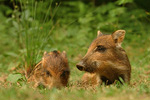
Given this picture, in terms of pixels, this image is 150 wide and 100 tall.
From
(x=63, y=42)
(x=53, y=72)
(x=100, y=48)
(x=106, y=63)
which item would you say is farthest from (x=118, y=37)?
(x=63, y=42)

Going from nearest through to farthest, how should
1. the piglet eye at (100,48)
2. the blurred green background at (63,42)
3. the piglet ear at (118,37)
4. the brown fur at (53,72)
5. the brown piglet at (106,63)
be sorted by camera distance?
the blurred green background at (63,42), the brown fur at (53,72), the brown piglet at (106,63), the piglet eye at (100,48), the piglet ear at (118,37)

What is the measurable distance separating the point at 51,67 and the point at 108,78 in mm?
1174

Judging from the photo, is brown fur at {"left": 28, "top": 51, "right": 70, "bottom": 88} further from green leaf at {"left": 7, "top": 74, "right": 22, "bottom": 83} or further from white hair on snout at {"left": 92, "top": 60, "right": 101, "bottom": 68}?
white hair on snout at {"left": 92, "top": 60, "right": 101, "bottom": 68}

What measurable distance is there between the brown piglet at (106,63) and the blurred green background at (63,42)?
37cm

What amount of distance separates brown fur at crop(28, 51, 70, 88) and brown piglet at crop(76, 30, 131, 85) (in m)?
0.36

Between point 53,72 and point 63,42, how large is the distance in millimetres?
5637

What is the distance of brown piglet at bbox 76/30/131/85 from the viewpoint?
17.0 feet

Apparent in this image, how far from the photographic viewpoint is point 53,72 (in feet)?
16.5

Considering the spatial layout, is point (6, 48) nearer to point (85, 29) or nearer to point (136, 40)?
point (85, 29)

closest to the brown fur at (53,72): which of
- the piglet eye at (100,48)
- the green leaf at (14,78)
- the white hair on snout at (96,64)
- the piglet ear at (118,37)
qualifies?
the green leaf at (14,78)

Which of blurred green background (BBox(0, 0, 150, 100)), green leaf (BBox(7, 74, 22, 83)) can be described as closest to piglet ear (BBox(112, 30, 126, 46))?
blurred green background (BBox(0, 0, 150, 100))

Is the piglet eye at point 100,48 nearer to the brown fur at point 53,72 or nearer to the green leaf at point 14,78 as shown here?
the brown fur at point 53,72

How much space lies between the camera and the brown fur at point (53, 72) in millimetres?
5003

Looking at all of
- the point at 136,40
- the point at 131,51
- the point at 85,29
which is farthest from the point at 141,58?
the point at 85,29
